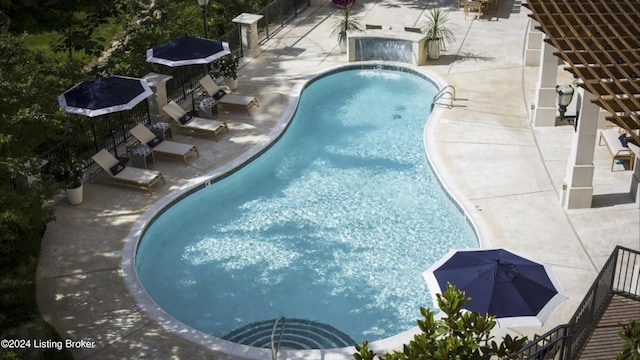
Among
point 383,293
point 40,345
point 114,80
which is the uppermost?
point 114,80

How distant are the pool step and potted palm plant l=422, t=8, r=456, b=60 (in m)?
15.8

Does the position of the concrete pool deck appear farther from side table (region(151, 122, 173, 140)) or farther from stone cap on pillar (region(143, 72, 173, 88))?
stone cap on pillar (region(143, 72, 173, 88))

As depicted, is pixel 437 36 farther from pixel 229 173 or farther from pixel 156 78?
pixel 229 173

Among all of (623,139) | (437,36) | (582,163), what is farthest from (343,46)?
(582,163)

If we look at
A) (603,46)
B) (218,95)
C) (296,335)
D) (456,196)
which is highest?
(603,46)

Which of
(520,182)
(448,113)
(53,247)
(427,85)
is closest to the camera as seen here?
(53,247)

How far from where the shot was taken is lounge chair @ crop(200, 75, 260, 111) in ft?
84.3

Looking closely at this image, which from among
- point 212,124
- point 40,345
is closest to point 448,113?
point 212,124

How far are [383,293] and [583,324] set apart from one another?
481cm

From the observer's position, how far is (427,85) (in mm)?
28453

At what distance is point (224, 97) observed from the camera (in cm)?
2594

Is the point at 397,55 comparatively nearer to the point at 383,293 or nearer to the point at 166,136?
the point at 166,136

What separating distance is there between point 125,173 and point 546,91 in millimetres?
12670

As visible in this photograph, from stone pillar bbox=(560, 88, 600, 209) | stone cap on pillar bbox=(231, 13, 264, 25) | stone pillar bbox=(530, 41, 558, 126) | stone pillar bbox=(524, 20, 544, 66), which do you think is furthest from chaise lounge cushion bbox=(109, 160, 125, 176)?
stone pillar bbox=(524, 20, 544, 66)
